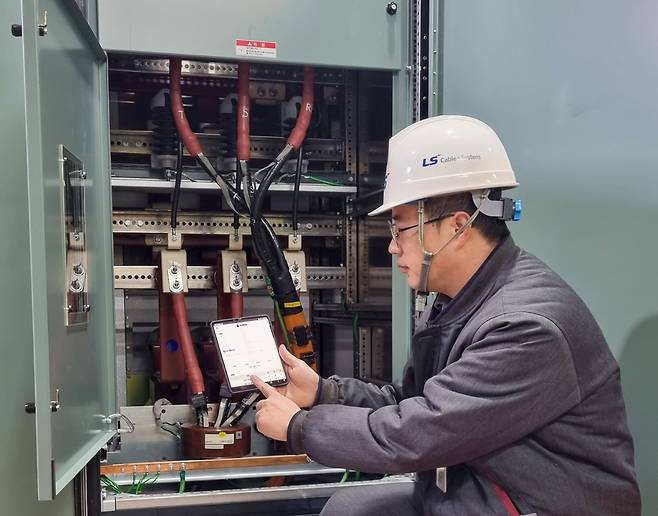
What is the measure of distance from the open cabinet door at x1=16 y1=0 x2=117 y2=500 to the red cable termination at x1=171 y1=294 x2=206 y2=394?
28 cm

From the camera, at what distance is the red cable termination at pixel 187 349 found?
1699 millimetres

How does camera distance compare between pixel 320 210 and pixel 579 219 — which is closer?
pixel 579 219

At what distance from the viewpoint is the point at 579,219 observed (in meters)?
1.22

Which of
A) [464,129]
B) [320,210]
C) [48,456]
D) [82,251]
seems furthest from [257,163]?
[48,456]

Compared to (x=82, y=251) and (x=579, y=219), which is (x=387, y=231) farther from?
(x=82, y=251)

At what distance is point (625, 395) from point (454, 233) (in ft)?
1.57

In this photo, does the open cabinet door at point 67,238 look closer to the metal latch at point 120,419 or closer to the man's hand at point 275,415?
the metal latch at point 120,419

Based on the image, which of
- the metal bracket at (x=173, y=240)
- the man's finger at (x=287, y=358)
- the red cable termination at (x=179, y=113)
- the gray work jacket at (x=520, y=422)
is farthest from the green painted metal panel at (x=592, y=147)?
the metal bracket at (x=173, y=240)

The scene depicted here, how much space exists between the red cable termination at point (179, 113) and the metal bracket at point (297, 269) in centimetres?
43

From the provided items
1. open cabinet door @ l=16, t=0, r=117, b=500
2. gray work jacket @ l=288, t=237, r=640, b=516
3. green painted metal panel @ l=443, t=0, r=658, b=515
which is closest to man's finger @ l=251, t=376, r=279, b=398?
gray work jacket @ l=288, t=237, r=640, b=516

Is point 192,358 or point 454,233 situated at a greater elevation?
point 454,233

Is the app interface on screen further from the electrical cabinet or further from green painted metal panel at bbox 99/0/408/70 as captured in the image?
green painted metal panel at bbox 99/0/408/70

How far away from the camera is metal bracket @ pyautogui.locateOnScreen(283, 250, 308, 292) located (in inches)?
71.5

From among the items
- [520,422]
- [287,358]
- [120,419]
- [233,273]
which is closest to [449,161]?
[520,422]
